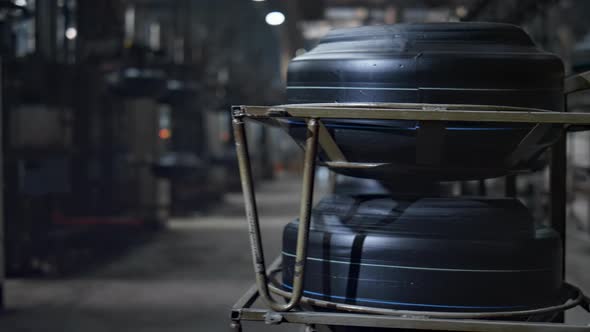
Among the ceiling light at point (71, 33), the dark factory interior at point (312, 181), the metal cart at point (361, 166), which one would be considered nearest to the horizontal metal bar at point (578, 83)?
the dark factory interior at point (312, 181)

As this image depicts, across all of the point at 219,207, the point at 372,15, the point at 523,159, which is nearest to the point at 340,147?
the point at 523,159

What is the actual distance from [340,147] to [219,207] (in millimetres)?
11031

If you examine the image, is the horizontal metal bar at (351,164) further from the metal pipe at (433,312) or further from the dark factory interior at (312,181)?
the metal pipe at (433,312)

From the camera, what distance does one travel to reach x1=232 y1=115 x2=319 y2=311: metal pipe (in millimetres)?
2037

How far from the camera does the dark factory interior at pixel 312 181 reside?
217 centimetres

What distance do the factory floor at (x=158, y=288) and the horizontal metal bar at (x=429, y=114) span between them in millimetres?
1302

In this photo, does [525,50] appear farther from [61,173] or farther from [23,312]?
[61,173]

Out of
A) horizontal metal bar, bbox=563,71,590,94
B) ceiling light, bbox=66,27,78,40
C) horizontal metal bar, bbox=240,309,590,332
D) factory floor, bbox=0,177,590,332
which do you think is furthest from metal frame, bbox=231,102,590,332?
ceiling light, bbox=66,27,78,40

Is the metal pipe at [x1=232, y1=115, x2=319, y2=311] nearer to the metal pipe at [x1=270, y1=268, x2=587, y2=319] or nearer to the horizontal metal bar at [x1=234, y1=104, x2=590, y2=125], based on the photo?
the horizontal metal bar at [x1=234, y1=104, x2=590, y2=125]

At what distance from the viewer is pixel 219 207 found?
1324cm

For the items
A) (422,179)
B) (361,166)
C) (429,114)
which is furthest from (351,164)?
(429,114)

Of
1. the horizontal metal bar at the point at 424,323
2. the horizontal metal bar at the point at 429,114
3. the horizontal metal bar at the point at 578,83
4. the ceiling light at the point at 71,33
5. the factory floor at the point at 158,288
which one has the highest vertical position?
the ceiling light at the point at 71,33

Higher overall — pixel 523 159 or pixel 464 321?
pixel 523 159

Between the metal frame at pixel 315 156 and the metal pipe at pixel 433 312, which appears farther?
the metal pipe at pixel 433 312
